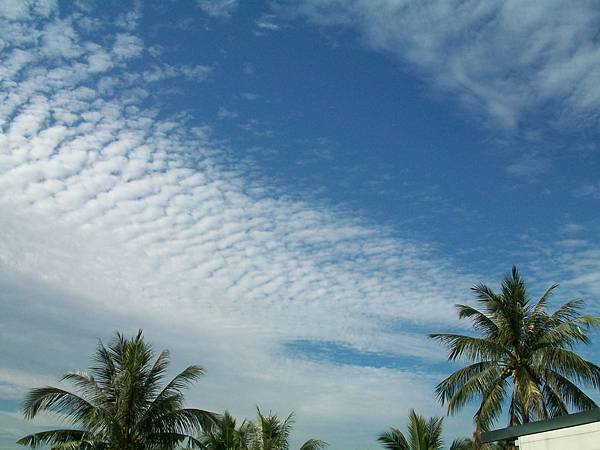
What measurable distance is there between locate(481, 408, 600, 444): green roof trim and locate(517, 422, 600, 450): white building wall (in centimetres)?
8

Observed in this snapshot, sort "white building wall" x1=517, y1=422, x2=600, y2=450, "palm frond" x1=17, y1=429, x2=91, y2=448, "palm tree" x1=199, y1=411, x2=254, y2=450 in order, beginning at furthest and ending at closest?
1. "palm tree" x1=199, y1=411, x2=254, y2=450
2. "palm frond" x1=17, y1=429, x2=91, y2=448
3. "white building wall" x1=517, y1=422, x2=600, y2=450

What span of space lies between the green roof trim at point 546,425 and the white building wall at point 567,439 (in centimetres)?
8

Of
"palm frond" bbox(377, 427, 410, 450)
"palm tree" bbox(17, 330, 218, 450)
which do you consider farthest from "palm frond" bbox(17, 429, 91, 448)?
"palm frond" bbox(377, 427, 410, 450)

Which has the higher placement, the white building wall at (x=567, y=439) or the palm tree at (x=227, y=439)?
the palm tree at (x=227, y=439)

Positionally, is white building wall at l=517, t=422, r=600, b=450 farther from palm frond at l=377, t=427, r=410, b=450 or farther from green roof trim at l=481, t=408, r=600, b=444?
palm frond at l=377, t=427, r=410, b=450

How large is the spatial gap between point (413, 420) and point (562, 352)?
29.9 feet

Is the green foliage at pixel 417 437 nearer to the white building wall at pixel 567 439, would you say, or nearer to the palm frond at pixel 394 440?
the palm frond at pixel 394 440

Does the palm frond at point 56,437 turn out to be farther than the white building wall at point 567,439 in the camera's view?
Yes

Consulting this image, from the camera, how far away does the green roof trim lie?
36.7 ft

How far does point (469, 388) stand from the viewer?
69.3 ft

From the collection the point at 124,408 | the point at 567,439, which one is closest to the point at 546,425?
the point at 567,439

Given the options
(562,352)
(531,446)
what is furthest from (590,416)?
(562,352)

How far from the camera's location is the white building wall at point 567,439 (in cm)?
1115

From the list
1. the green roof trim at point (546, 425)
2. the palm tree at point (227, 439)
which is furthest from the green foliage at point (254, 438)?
the green roof trim at point (546, 425)
